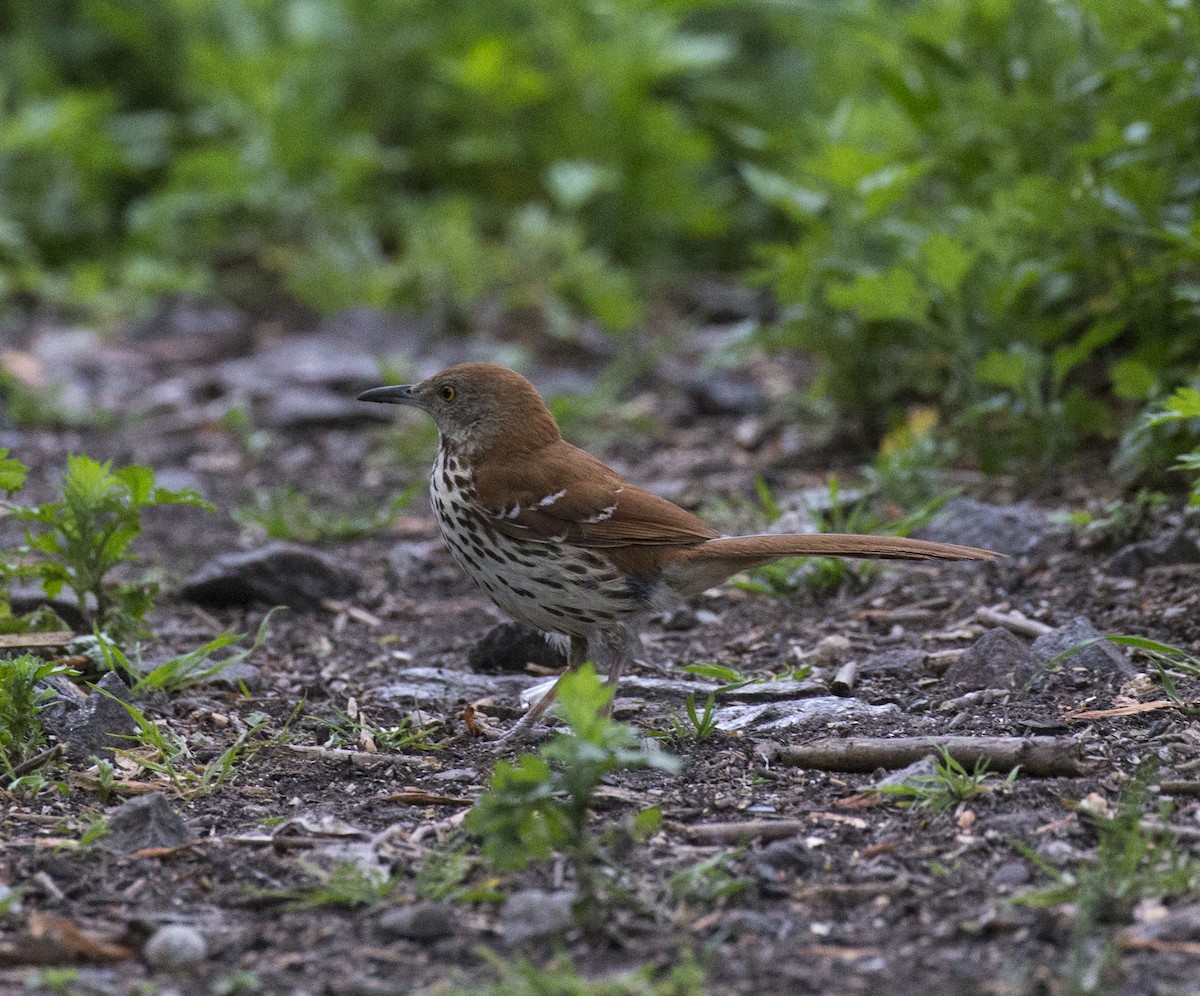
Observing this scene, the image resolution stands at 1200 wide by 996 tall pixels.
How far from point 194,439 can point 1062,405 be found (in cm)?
405

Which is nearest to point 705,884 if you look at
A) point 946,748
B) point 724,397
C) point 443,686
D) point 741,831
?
point 741,831

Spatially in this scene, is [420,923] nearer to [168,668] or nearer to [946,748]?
[946,748]

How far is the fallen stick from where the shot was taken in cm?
344

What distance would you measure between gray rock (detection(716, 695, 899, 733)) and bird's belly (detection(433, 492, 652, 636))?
432 millimetres

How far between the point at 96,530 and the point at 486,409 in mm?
1187

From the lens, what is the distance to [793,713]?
159 inches

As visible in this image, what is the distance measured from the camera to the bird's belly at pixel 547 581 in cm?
421

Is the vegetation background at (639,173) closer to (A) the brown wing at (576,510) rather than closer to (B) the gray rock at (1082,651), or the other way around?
(B) the gray rock at (1082,651)

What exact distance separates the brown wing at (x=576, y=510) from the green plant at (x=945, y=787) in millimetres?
1130

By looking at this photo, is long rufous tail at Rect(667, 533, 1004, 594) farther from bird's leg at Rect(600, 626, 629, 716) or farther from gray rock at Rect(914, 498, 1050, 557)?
gray rock at Rect(914, 498, 1050, 557)

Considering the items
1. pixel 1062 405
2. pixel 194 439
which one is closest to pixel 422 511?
pixel 194 439

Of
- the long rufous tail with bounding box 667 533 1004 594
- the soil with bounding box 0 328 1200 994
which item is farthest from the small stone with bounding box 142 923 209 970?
the long rufous tail with bounding box 667 533 1004 594

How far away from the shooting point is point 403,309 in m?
8.70

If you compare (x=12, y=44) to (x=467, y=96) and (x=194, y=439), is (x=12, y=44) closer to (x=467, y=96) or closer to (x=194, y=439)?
(x=467, y=96)
